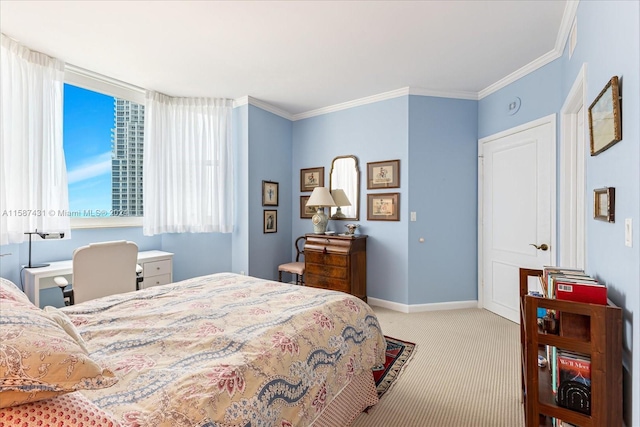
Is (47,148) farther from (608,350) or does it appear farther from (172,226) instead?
(608,350)

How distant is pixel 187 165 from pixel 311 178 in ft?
5.65

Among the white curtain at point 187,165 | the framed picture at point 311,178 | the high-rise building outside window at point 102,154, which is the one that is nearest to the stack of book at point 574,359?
the framed picture at point 311,178

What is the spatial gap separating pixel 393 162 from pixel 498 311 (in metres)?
2.14

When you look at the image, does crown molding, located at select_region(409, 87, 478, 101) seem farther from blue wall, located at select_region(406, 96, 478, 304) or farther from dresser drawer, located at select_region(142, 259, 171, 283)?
dresser drawer, located at select_region(142, 259, 171, 283)

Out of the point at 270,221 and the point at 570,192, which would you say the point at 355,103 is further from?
the point at 570,192

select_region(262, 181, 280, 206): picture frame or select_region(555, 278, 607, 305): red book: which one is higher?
select_region(262, 181, 280, 206): picture frame

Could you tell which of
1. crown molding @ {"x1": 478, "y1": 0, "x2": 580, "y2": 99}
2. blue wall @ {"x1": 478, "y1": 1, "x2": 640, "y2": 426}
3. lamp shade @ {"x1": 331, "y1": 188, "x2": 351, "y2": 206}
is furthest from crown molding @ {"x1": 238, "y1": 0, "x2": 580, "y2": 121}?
lamp shade @ {"x1": 331, "y1": 188, "x2": 351, "y2": 206}

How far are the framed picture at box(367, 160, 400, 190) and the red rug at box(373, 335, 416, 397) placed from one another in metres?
1.86

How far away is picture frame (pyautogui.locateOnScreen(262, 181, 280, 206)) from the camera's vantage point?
14.8ft

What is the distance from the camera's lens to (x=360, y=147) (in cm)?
432

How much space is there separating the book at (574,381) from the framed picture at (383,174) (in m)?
2.82

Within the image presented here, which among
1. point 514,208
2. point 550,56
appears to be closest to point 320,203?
point 514,208

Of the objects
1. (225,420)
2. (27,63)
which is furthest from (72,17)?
(225,420)

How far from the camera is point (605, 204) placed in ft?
4.97
